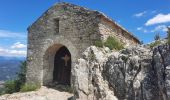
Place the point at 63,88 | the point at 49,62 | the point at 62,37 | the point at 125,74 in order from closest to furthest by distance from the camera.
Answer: the point at 125,74
the point at 62,37
the point at 63,88
the point at 49,62

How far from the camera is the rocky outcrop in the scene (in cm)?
1059

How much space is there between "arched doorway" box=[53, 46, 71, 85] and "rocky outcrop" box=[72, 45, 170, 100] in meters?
5.34

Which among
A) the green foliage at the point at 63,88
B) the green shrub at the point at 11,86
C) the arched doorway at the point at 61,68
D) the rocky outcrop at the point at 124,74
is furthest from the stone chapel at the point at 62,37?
the rocky outcrop at the point at 124,74

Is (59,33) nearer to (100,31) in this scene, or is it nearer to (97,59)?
(100,31)

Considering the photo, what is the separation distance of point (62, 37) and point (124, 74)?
666 cm

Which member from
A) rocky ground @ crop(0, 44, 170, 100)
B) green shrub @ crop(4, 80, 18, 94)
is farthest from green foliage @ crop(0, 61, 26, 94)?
rocky ground @ crop(0, 44, 170, 100)

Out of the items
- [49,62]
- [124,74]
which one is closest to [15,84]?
[49,62]

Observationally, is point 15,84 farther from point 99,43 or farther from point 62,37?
point 99,43

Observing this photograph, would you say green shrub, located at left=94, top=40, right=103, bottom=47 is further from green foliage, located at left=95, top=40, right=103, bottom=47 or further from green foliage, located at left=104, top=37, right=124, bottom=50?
green foliage, located at left=104, top=37, right=124, bottom=50

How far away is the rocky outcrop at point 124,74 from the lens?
10.6 meters

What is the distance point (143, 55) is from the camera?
1159 centimetres

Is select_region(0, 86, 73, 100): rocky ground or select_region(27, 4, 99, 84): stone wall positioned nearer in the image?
select_region(0, 86, 73, 100): rocky ground

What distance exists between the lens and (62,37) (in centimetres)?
1778

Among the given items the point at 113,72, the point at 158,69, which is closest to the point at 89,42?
the point at 113,72
